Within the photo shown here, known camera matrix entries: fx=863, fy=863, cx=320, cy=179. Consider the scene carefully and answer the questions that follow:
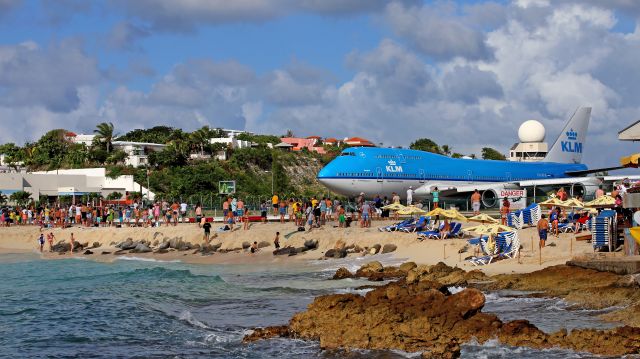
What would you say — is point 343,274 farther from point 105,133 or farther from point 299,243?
point 105,133

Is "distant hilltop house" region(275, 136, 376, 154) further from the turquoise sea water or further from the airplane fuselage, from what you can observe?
the turquoise sea water

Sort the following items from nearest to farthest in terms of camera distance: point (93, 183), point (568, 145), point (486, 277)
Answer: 1. point (486, 277)
2. point (568, 145)
3. point (93, 183)

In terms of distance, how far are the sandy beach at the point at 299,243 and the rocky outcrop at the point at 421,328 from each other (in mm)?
8471

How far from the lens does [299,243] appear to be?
3775 cm

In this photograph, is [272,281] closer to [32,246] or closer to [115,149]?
[32,246]

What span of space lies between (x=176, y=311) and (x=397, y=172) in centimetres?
3229

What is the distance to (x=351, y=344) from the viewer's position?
15.6 m

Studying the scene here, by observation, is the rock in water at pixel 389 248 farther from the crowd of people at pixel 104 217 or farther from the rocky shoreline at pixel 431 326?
the crowd of people at pixel 104 217

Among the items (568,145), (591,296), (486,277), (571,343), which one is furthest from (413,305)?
(568,145)

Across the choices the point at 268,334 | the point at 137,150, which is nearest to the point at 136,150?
the point at 137,150

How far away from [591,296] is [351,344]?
650 cm

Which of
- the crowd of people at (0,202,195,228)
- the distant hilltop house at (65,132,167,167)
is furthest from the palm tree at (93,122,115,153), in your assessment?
the crowd of people at (0,202,195,228)

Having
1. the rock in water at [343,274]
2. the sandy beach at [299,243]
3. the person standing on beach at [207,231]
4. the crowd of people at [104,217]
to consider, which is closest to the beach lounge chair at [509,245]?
the sandy beach at [299,243]

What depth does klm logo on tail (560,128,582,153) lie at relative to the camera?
234 ft
